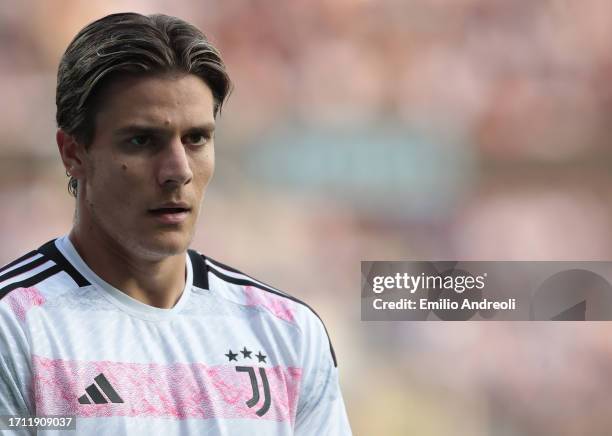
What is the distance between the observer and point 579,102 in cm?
387

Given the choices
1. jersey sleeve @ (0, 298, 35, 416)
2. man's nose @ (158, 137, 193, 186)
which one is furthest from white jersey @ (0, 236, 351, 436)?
man's nose @ (158, 137, 193, 186)

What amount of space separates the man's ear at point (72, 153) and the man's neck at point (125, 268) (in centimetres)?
10

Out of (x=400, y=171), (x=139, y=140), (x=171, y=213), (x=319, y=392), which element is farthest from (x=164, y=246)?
(x=400, y=171)

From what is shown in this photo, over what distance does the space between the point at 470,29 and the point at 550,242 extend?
0.93 metres

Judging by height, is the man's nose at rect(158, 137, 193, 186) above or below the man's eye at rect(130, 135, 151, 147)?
below

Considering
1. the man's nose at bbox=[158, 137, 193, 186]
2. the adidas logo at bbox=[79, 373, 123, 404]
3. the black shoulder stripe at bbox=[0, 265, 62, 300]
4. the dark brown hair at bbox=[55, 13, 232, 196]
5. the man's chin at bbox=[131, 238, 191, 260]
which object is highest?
the dark brown hair at bbox=[55, 13, 232, 196]

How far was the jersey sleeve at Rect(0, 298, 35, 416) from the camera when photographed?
159cm

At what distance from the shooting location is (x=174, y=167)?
5.44 feet

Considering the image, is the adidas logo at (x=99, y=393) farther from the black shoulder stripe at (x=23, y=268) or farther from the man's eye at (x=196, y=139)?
the man's eye at (x=196, y=139)

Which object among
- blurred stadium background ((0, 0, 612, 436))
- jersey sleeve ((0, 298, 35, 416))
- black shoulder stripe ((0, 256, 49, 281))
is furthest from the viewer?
blurred stadium background ((0, 0, 612, 436))
